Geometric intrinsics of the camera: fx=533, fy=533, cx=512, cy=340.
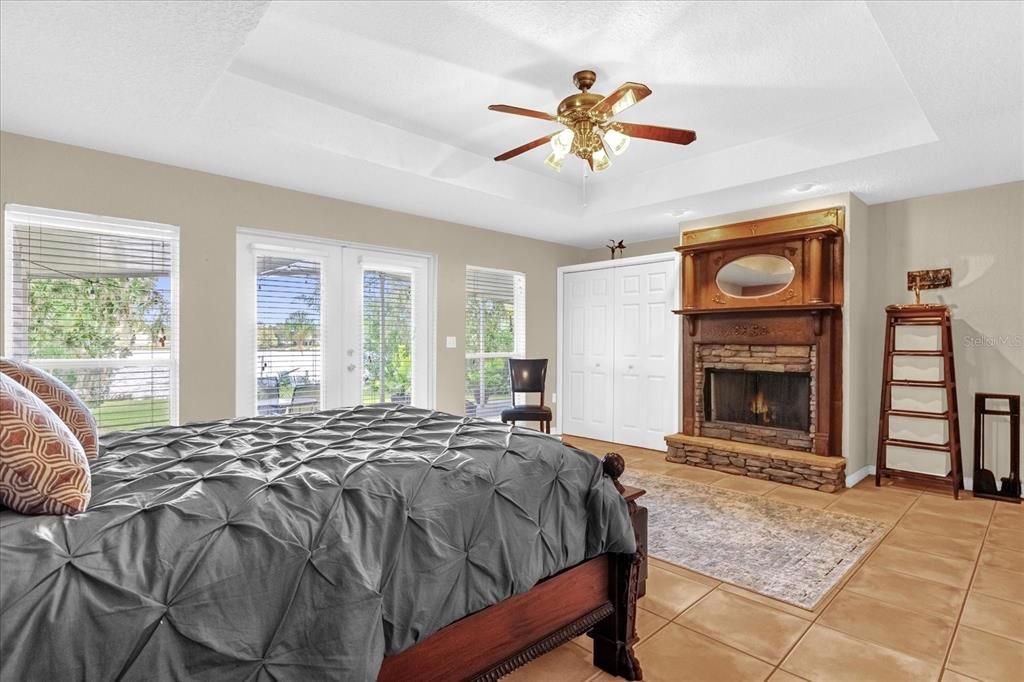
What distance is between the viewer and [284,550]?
1.17 m

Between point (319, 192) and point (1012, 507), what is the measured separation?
5565mm

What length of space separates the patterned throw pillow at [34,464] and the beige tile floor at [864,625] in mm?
1484

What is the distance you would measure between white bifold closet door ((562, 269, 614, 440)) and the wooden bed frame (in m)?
3.81

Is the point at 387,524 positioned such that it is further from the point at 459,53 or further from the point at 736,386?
the point at 736,386

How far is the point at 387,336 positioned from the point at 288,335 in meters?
0.90

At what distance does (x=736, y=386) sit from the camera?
497 centimetres

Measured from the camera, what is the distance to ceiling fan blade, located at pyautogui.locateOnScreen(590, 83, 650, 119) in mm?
2498

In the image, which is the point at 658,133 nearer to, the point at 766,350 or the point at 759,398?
the point at 766,350

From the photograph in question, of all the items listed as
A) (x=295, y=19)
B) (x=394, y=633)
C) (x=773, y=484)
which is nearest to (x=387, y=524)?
(x=394, y=633)

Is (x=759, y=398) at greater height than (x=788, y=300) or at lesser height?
lesser

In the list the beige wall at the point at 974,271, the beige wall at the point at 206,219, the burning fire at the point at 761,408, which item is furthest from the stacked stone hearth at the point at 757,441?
the beige wall at the point at 206,219

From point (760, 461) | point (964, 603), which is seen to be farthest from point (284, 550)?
point (760, 461)

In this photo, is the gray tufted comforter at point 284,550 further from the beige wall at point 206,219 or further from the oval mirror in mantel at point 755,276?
the oval mirror in mantel at point 755,276

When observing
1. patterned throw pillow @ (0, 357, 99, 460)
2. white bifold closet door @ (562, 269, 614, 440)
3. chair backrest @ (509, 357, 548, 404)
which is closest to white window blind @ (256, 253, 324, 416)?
Result: chair backrest @ (509, 357, 548, 404)
